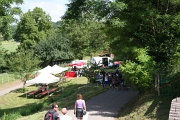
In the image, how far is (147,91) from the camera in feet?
44.8

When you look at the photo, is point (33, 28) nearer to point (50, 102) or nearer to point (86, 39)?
point (86, 39)

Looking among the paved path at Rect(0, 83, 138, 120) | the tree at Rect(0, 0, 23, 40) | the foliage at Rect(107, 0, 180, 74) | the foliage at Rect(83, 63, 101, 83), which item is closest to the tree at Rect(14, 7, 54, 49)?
the tree at Rect(0, 0, 23, 40)

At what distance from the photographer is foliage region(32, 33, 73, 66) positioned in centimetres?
5209

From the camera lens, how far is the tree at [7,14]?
980 inches

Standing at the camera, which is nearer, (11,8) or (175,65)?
(175,65)

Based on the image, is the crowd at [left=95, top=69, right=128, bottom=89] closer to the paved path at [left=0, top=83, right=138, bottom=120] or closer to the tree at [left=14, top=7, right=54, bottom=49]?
the paved path at [left=0, top=83, right=138, bottom=120]

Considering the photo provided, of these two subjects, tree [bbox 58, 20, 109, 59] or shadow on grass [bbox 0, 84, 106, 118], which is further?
tree [bbox 58, 20, 109, 59]

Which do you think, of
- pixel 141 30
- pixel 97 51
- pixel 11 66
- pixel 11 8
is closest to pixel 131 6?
pixel 141 30

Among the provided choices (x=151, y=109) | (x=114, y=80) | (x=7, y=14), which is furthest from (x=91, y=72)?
(x=151, y=109)

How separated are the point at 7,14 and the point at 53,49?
88.3 ft

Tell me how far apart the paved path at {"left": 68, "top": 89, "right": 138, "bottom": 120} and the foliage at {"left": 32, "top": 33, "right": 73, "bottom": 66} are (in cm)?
3314

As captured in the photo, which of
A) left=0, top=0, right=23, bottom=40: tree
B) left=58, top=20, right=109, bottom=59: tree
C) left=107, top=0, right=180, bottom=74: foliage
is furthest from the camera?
left=58, top=20, right=109, bottom=59: tree

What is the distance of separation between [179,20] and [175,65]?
8.13 feet

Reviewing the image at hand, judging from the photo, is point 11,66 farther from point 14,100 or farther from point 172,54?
point 172,54
